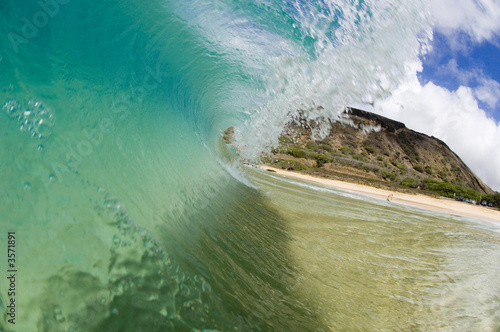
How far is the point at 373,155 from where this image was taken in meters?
Result: 65.8

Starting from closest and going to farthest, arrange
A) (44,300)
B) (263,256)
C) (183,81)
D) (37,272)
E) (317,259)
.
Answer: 1. (44,300)
2. (37,272)
3. (263,256)
4. (317,259)
5. (183,81)

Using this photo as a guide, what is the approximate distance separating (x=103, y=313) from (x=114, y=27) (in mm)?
3423

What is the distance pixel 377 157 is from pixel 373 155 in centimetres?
133

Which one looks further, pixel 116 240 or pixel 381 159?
pixel 381 159

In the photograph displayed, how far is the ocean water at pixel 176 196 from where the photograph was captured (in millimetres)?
1824

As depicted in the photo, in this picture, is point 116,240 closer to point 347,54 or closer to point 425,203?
point 347,54

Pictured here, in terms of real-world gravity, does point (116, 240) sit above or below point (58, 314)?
above

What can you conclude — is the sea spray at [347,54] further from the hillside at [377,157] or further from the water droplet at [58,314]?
the hillside at [377,157]

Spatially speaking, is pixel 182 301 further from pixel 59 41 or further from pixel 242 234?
pixel 59 41

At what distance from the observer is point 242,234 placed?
13.3 feet

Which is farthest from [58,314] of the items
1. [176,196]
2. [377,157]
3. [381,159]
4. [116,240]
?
[377,157]

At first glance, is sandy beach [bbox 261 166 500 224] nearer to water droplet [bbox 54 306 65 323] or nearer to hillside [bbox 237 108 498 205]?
hillside [bbox 237 108 498 205]

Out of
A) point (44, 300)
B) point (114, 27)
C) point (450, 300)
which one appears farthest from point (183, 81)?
point (450, 300)

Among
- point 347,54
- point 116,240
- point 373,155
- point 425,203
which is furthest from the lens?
point 373,155
